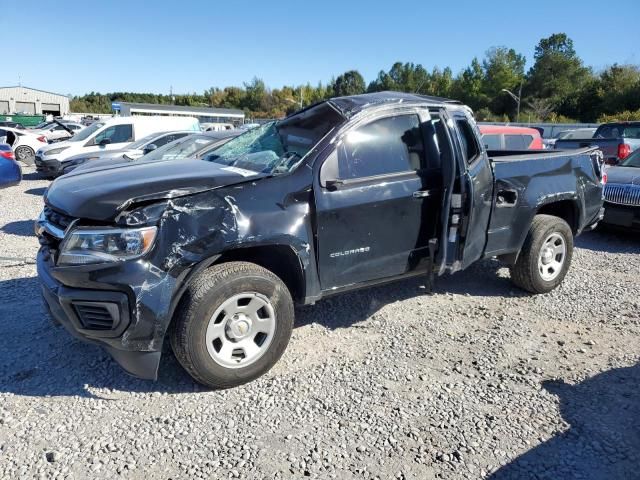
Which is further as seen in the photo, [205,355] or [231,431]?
[205,355]

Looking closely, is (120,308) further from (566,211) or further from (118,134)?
(118,134)

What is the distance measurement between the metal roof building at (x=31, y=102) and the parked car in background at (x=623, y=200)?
314 ft

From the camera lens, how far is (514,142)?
1002 centimetres

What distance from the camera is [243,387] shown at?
327 cm

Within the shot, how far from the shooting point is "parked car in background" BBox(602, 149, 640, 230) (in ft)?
22.9

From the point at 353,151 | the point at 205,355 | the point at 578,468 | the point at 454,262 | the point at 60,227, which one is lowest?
the point at 578,468

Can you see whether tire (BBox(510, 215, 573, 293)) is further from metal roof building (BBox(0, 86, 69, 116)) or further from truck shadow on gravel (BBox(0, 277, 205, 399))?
metal roof building (BBox(0, 86, 69, 116))

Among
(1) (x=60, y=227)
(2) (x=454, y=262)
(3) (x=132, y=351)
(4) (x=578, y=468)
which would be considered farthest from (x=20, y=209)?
(4) (x=578, y=468)

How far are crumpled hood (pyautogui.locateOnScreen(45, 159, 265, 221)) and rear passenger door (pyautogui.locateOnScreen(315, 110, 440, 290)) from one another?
607 millimetres

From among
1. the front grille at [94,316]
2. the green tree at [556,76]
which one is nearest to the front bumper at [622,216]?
the front grille at [94,316]

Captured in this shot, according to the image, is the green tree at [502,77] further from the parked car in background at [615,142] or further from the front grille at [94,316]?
the front grille at [94,316]

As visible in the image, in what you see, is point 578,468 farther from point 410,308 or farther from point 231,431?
point 410,308

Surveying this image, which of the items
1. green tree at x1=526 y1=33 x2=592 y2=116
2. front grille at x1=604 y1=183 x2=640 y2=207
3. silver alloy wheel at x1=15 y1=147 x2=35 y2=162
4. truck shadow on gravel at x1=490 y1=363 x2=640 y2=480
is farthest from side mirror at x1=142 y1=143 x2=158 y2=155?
green tree at x1=526 y1=33 x2=592 y2=116

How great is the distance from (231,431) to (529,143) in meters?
9.39
